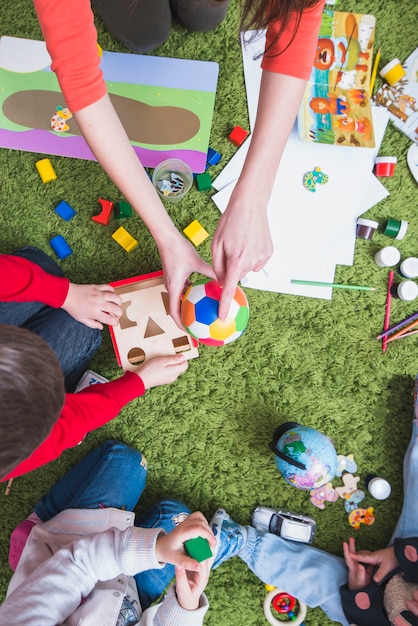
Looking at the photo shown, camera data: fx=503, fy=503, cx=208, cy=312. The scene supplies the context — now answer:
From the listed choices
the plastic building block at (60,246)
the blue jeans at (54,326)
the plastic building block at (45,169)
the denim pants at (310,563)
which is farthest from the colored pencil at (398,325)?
the plastic building block at (45,169)

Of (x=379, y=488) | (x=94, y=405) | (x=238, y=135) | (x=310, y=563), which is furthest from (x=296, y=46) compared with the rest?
(x=310, y=563)

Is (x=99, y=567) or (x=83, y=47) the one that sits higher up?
(x=83, y=47)

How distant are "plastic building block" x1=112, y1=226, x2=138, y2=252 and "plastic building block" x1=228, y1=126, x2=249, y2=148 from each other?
0.35m

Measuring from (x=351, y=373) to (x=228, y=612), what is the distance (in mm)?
653

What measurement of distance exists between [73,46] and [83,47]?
2cm

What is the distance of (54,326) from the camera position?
1.10 meters

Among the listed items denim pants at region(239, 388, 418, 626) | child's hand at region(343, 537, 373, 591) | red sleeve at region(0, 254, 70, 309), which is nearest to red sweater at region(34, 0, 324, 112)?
red sleeve at region(0, 254, 70, 309)

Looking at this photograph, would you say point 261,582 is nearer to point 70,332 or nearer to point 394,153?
point 70,332

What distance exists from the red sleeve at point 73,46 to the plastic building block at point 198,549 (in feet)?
2.56

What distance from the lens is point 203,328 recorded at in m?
0.97

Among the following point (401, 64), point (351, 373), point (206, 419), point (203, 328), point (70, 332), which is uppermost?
point (401, 64)

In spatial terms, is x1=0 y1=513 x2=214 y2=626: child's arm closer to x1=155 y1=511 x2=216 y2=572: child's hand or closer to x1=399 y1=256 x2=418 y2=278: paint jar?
x1=155 y1=511 x2=216 y2=572: child's hand

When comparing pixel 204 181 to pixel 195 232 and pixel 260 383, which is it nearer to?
pixel 195 232

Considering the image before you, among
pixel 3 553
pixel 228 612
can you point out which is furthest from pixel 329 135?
pixel 3 553
